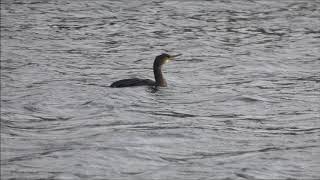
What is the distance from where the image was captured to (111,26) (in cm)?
2881

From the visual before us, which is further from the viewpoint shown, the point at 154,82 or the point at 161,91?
the point at 154,82

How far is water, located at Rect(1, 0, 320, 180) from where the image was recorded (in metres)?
13.5

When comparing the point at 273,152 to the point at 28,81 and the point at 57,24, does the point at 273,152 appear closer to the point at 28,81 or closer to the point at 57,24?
the point at 28,81

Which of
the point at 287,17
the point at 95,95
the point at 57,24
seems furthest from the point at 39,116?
the point at 287,17

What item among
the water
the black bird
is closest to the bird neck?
the black bird

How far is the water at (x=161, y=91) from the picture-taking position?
44.3ft

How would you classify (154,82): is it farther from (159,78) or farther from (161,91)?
(161,91)

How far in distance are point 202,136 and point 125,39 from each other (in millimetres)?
11785

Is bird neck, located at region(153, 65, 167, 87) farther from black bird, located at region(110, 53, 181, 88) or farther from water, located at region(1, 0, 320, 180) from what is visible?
water, located at region(1, 0, 320, 180)

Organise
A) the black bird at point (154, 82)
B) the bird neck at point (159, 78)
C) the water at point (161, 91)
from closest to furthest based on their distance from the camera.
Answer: the water at point (161, 91) < the black bird at point (154, 82) < the bird neck at point (159, 78)

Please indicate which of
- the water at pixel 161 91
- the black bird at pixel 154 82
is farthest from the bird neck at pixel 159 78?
the water at pixel 161 91

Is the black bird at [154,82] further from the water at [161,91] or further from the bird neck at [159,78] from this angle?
the water at [161,91]

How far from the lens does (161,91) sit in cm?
1958

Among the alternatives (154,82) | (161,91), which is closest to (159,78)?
(154,82)
